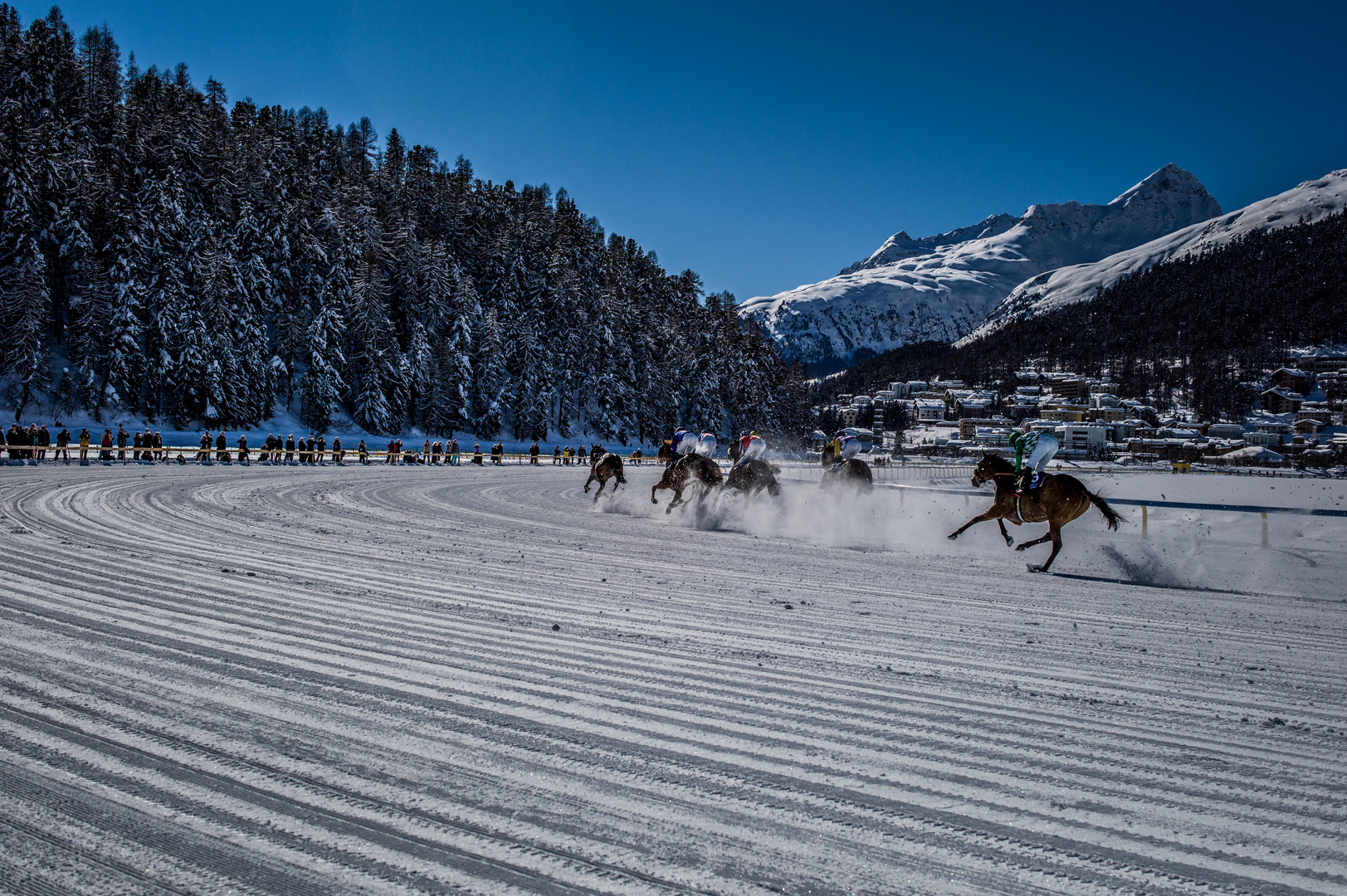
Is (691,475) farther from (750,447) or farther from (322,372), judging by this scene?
(322,372)

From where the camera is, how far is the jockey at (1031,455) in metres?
11.9

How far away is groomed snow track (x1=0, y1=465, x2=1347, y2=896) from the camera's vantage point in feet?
8.16

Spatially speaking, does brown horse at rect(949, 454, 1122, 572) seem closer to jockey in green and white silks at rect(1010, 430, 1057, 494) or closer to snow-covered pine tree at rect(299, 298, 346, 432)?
jockey in green and white silks at rect(1010, 430, 1057, 494)

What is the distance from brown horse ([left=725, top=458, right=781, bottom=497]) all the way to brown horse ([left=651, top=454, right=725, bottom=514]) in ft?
1.46

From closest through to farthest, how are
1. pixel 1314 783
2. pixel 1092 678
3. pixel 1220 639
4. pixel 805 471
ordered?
pixel 1314 783
pixel 1092 678
pixel 1220 639
pixel 805 471

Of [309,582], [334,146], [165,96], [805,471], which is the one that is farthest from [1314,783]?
[334,146]

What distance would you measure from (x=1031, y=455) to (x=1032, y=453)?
0.18 feet

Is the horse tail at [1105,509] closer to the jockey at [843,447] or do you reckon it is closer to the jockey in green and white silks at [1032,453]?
the jockey in green and white silks at [1032,453]

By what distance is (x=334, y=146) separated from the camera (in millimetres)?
70188

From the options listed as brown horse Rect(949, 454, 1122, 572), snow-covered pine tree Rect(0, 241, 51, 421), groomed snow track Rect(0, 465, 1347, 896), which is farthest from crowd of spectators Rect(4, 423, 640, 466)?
brown horse Rect(949, 454, 1122, 572)

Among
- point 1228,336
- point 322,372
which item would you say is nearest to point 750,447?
point 322,372

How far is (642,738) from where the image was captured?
3.61 metres

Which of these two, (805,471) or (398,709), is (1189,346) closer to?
(805,471)

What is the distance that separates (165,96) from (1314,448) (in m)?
165
